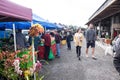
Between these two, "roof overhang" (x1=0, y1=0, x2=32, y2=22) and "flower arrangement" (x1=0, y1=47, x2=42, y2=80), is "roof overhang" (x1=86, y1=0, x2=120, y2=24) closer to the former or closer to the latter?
"flower arrangement" (x1=0, y1=47, x2=42, y2=80)

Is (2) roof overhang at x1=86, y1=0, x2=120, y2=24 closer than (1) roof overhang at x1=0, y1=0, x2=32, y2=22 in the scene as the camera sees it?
No

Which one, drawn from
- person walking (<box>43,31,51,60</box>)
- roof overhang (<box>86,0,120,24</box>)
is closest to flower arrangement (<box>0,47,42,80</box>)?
person walking (<box>43,31,51,60</box>)

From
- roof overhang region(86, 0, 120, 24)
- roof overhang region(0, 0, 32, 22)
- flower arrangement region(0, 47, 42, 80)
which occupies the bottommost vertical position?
flower arrangement region(0, 47, 42, 80)

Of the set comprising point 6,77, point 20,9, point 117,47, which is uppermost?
point 20,9

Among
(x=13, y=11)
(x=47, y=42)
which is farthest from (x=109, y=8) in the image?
(x=13, y=11)

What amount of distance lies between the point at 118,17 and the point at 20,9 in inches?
583

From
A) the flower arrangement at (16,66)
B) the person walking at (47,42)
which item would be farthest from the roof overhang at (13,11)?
the person walking at (47,42)

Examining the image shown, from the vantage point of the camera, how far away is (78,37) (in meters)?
10.4

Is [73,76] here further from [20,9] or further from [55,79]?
[20,9]

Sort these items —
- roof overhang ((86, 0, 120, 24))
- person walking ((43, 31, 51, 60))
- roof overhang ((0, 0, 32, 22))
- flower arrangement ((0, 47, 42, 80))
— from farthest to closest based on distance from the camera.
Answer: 1. person walking ((43, 31, 51, 60))
2. roof overhang ((86, 0, 120, 24))
3. flower arrangement ((0, 47, 42, 80))
4. roof overhang ((0, 0, 32, 22))

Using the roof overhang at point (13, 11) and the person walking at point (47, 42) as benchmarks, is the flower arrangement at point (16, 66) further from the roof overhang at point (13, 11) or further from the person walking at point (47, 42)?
the person walking at point (47, 42)

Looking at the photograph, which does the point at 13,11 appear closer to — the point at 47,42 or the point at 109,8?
the point at 47,42

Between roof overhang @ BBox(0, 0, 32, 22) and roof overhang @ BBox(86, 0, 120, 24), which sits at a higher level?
roof overhang @ BBox(86, 0, 120, 24)

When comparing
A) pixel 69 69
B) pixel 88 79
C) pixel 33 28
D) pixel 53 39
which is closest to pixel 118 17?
pixel 53 39
